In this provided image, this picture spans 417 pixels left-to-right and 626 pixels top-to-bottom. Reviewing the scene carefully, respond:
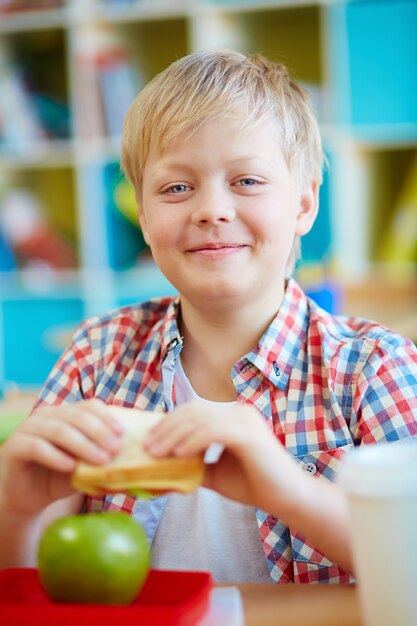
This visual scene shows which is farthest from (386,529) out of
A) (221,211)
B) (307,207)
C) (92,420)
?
(307,207)

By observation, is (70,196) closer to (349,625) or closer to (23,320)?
(23,320)

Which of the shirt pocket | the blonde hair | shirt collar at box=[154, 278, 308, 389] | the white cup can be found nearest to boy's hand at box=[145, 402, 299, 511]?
the white cup

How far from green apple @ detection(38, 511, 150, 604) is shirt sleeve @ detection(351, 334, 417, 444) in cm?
45

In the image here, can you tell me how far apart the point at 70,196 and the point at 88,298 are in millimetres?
579

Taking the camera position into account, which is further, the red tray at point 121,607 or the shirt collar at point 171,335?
the shirt collar at point 171,335

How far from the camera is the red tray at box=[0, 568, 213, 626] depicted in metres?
0.69

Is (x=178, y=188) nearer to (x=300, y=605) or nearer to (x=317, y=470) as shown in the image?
(x=317, y=470)

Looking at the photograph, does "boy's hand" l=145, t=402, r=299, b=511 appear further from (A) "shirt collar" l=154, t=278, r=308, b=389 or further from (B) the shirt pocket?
(A) "shirt collar" l=154, t=278, r=308, b=389

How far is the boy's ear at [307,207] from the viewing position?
1354mm

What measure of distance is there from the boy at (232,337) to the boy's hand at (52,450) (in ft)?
0.06

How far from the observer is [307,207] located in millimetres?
1368

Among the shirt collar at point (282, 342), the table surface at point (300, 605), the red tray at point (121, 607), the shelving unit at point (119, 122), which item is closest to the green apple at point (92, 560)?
the red tray at point (121, 607)

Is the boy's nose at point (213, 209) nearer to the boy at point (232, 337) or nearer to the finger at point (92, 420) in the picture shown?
the boy at point (232, 337)

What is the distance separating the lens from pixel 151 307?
144 centimetres
